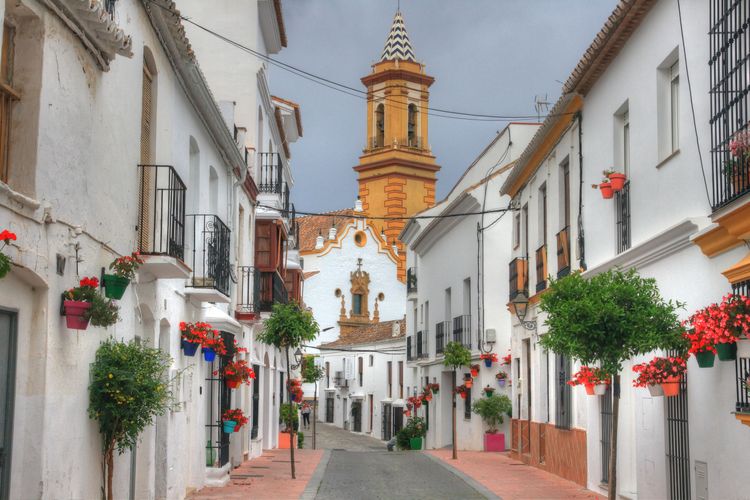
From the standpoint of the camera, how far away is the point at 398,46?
208ft

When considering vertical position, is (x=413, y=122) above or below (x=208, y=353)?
above

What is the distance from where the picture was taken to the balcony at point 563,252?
1741cm

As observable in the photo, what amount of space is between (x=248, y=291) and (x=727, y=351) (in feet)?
47.9

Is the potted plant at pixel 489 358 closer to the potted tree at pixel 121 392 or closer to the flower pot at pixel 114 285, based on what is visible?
the potted tree at pixel 121 392

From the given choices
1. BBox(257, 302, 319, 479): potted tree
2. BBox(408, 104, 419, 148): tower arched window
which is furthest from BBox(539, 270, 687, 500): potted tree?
BBox(408, 104, 419, 148): tower arched window

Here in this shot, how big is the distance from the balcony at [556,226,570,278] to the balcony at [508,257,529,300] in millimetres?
3146

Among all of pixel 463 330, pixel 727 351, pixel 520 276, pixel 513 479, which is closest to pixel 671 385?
pixel 727 351

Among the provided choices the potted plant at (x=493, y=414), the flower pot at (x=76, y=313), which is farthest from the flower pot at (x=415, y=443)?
the flower pot at (x=76, y=313)

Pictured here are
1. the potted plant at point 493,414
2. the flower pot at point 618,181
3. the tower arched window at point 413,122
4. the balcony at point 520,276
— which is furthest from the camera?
the tower arched window at point 413,122

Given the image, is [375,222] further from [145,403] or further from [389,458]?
[145,403]

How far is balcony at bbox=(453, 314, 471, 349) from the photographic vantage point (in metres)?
30.3

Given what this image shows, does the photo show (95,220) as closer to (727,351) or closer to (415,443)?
(727,351)

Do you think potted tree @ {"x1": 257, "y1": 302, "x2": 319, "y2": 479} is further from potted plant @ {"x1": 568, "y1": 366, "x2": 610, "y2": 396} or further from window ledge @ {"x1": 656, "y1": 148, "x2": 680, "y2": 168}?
window ledge @ {"x1": 656, "y1": 148, "x2": 680, "y2": 168}

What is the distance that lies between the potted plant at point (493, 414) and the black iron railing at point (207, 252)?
12.6 metres
